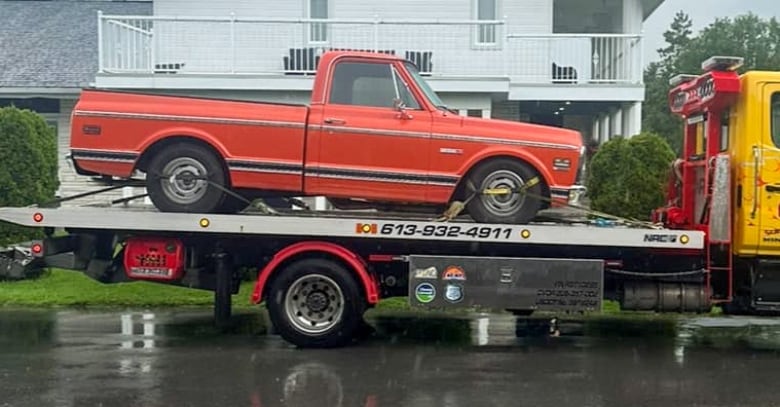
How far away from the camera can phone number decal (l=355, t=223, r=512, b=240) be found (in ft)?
27.1

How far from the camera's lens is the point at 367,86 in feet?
28.8

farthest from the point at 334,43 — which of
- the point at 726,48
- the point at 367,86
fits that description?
the point at 726,48

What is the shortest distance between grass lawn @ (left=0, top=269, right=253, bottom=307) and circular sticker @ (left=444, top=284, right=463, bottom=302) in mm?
3646

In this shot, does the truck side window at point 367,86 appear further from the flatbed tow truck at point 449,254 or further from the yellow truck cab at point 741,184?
the yellow truck cab at point 741,184

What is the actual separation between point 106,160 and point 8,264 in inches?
187

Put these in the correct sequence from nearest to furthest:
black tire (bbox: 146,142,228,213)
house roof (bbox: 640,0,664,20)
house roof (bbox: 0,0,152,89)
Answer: black tire (bbox: 146,142,228,213) → house roof (bbox: 0,0,152,89) → house roof (bbox: 640,0,664,20)

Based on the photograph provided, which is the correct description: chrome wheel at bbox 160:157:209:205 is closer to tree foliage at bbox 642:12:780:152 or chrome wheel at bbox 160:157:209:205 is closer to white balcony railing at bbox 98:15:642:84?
white balcony railing at bbox 98:15:642:84

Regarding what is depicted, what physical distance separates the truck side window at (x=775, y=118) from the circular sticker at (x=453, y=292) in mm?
3303

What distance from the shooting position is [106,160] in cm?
855

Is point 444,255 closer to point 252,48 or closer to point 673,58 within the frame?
point 252,48

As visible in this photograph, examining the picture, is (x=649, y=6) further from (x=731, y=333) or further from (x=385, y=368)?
(x=385, y=368)

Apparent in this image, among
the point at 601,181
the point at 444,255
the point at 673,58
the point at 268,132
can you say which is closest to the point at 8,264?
the point at 268,132

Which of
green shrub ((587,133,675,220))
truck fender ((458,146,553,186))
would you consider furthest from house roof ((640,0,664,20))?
truck fender ((458,146,553,186))

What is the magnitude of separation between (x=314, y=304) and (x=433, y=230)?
1.38 meters
